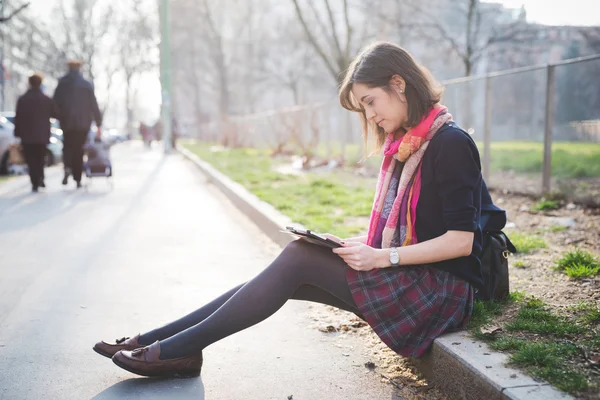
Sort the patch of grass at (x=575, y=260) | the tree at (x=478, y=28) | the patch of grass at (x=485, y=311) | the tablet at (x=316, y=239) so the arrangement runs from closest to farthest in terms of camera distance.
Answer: the tablet at (x=316, y=239), the patch of grass at (x=485, y=311), the patch of grass at (x=575, y=260), the tree at (x=478, y=28)

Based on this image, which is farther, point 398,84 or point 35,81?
point 35,81

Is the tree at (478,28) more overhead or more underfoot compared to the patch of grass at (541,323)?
more overhead

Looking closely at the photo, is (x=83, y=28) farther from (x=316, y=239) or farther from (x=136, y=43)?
(x=316, y=239)

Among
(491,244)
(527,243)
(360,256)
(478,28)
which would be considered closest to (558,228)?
(527,243)

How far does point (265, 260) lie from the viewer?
20.9 feet

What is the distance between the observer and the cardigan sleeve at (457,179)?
119 inches

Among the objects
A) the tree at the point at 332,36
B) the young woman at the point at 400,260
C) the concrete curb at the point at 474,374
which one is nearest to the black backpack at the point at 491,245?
the young woman at the point at 400,260

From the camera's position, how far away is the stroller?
1270cm

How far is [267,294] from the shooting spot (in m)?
3.21

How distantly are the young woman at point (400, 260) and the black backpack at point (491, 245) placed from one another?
10 cm

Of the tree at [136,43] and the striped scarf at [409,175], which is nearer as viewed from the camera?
the striped scarf at [409,175]

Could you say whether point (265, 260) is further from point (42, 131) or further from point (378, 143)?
point (42, 131)

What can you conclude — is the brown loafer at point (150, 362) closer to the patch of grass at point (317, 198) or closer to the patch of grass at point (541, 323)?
the patch of grass at point (541, 323)

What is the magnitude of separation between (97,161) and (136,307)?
8523 millimetres
